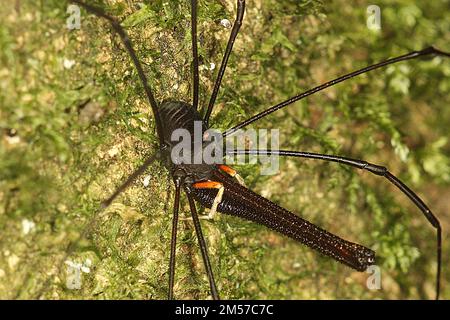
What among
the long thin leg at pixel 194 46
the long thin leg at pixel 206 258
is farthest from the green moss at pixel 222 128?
the long thin leg at pixel 206 258

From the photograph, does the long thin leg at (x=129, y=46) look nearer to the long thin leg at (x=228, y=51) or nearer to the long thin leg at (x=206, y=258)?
the long thin leg at (x=228, y=51)

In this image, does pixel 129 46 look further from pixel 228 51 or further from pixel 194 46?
pixel 228 51

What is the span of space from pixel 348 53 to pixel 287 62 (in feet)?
1.69

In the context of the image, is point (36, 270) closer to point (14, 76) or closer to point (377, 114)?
point (14, 76)

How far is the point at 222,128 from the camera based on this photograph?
9.68 feet

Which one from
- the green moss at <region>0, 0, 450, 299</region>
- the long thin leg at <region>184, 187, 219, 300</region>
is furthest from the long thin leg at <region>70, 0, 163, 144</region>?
the long thin leg at <region>184, 187, 219, 300</region>

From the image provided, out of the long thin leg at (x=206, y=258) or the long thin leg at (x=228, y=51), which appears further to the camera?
the long thin leg at (x=228, y=51)

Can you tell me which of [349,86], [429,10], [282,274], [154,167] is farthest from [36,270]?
[429,10]

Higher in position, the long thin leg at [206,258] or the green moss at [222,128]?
the green moss at [222,128]

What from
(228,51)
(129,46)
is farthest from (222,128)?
(129,46)

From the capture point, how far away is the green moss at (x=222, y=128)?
2.53m

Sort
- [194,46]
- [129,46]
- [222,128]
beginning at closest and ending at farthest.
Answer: [129,46] → [194,46] → [222,128]

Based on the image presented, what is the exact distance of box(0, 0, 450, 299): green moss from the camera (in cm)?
253

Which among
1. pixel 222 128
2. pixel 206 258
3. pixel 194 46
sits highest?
pixel 194 46
